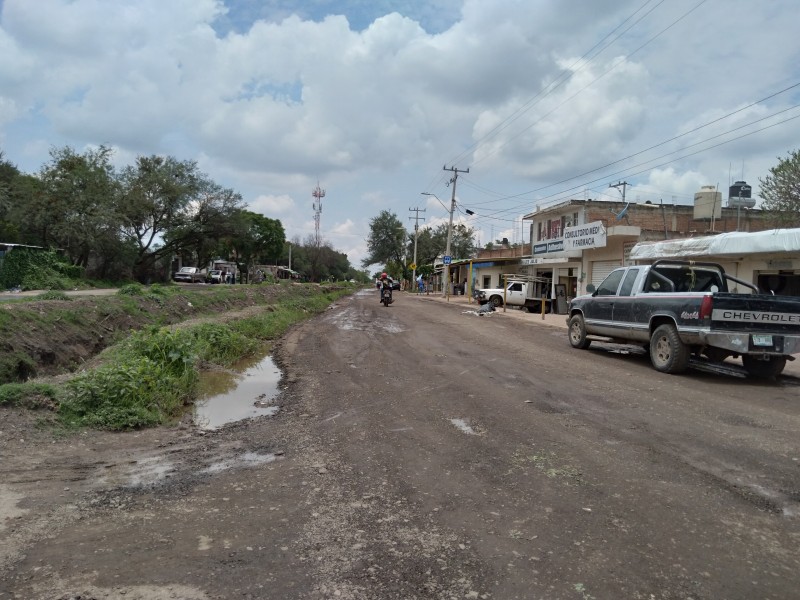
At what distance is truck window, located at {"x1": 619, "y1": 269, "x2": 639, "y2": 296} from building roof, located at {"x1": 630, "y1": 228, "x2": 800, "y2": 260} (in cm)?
651

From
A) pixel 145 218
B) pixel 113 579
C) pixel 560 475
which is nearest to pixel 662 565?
pixel 560 475

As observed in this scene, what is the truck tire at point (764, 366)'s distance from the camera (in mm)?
9898

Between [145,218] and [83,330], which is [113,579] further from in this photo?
[145,218]

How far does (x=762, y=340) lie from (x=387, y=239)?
8220cm

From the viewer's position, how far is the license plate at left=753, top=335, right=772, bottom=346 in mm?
9133

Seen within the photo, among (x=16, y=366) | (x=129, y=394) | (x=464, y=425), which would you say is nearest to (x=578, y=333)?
(x=464, y=425)

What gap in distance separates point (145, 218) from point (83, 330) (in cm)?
3132

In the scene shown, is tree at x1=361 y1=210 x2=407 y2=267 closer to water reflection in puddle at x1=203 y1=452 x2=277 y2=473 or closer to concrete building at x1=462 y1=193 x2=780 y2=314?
concrete building at x1=462 y1=193 x2=780 y2=314

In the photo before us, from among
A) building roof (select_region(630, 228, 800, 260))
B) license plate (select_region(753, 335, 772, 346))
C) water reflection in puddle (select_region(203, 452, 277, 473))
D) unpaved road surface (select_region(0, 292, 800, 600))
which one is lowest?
water reflection in puddle (select_region(203, 452, 277, 473))

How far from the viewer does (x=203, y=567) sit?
3246mm

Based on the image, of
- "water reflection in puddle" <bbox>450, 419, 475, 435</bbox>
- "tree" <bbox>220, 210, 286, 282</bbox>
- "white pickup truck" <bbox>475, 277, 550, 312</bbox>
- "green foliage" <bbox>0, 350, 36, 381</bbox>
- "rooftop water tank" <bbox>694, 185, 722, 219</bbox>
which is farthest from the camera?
"tree" <bbox>220, 210, 286, 282</bbox>

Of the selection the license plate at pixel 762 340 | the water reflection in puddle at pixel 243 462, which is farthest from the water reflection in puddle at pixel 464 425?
the license plate at pixel 762 340

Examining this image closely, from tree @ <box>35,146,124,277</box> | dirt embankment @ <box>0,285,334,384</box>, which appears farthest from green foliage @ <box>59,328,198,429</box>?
tree @ <box>35,146,124,277</box>

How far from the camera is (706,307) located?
929 cm
